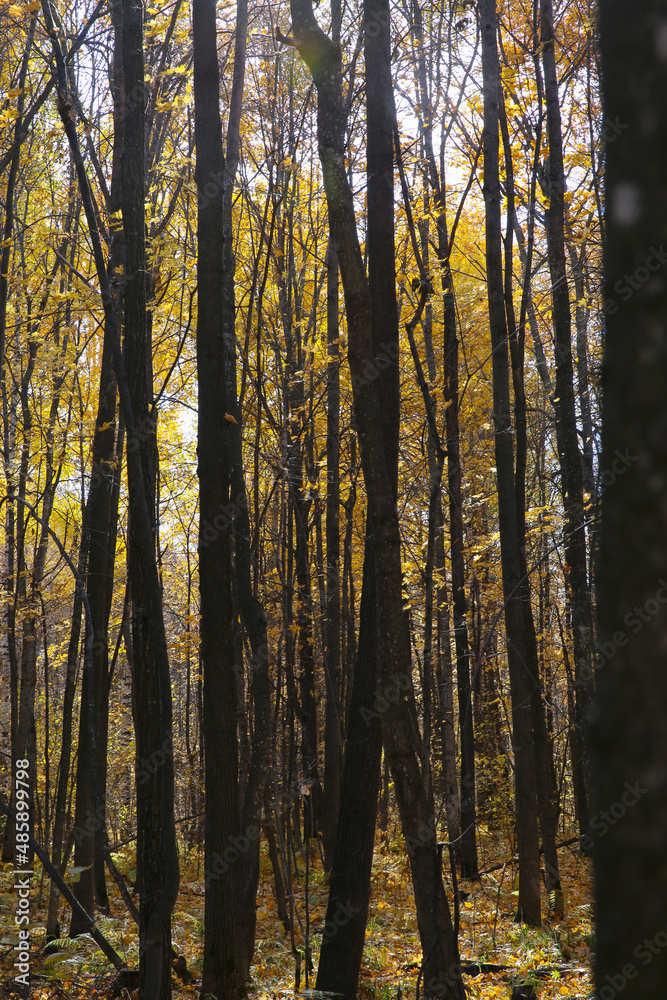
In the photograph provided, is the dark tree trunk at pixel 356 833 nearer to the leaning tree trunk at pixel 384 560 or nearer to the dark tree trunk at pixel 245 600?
the dark tree trunk at pixel 245 600

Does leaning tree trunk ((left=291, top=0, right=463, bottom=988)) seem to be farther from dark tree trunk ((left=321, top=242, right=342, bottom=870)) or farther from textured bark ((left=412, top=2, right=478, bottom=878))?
dark tree trunk ((left=321, top=242, right=342, bottom=870))

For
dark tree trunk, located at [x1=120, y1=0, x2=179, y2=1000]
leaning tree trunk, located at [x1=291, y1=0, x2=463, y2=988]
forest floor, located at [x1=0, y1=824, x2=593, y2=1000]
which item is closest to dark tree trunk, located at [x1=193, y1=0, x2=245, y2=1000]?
forest floor, located at [x1=0, y1=824, x2=593, y2=1000]

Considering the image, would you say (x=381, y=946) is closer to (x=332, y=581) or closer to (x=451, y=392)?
(x=332, y=581)

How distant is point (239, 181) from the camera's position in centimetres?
834

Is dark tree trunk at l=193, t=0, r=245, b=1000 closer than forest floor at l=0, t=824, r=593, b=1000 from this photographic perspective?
Yes

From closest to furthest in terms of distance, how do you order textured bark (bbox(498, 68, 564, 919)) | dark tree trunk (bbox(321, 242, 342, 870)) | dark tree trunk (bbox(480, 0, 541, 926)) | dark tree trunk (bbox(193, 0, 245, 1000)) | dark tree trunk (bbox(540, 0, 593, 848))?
dark tree trunk (bbox(193, 0, 245, 1000)) → dark tree trunk (bbox(480, 0, 541, 926)) → dark tree trunk (bbox(540, 0, 593, 848)) → textured bark (bbox(498, 68, 564, 919)) → dark tree trunk (bbox(321, 242, 342, 870))

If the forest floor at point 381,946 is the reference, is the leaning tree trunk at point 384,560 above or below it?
above

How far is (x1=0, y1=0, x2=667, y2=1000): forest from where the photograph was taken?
3.44m

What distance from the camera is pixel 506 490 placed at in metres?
7.16

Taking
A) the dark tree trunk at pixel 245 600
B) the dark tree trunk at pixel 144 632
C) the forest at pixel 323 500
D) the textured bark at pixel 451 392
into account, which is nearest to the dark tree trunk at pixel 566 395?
the forest at pixel 323 500

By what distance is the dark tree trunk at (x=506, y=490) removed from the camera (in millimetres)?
7090

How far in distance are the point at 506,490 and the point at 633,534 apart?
6.50 meters

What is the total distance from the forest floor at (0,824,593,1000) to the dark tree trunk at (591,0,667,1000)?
3.57m

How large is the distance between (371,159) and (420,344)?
950cm
